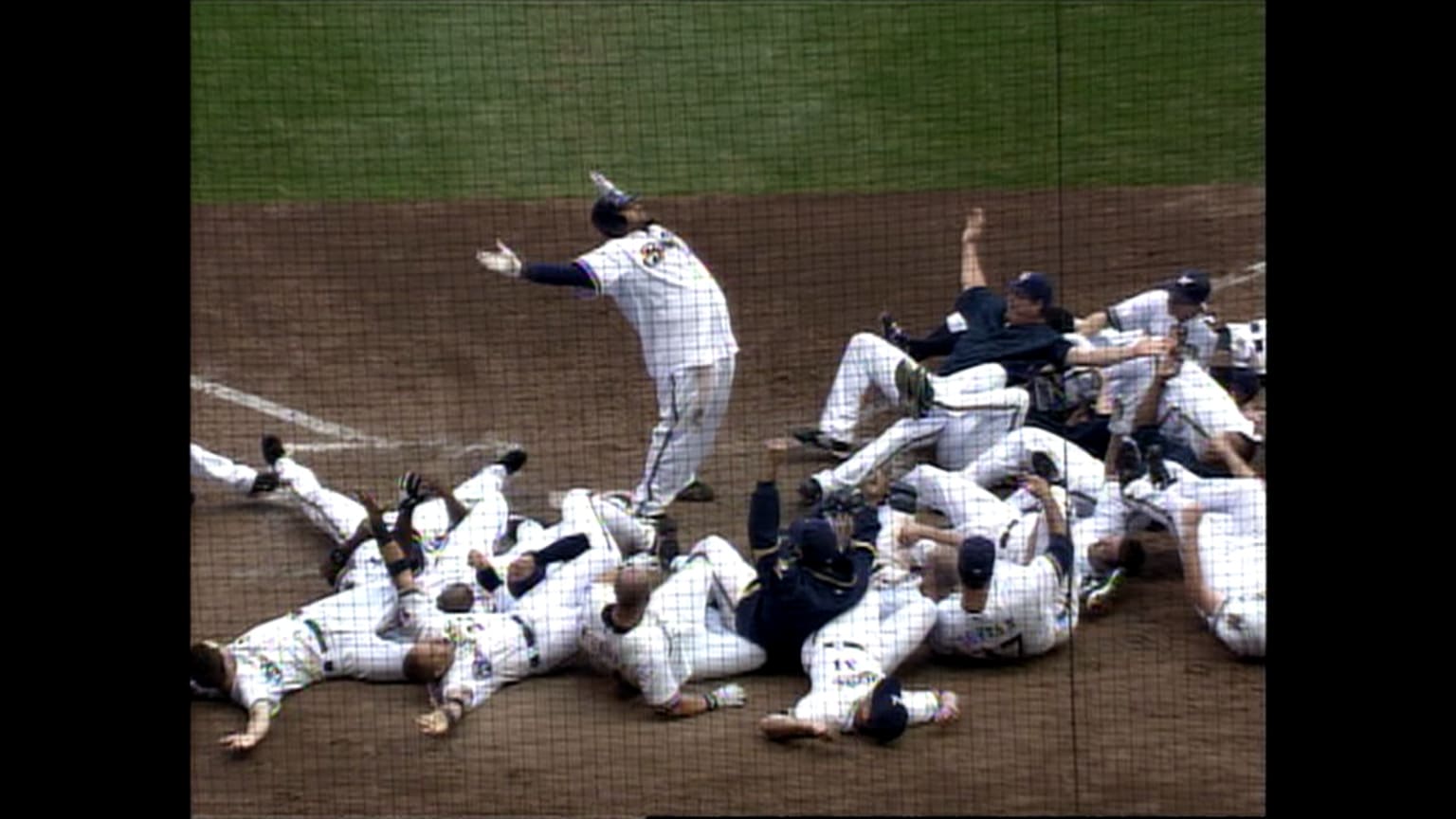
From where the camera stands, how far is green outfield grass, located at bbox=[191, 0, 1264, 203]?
9141mm

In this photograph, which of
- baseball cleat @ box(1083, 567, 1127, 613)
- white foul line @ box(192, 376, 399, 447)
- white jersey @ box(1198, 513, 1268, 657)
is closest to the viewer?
white jersey @ box(1198, 513, 1268, 657)

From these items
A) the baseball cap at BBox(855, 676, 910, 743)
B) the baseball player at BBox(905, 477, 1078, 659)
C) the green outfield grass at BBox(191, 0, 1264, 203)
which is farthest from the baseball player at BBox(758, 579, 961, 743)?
the green outfield grass at BBox(191, 0, 1264, 203)

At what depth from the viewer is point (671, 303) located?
6.43m

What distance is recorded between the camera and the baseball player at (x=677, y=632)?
4.93 metres

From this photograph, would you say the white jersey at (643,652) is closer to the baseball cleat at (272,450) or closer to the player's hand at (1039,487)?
the player's hand at (1039,487)

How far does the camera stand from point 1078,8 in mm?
10234

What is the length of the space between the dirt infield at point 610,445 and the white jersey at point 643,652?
112 mm

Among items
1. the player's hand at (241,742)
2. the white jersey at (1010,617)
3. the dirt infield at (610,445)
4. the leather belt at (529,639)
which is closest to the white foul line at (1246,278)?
the dirt infield at (610,445)

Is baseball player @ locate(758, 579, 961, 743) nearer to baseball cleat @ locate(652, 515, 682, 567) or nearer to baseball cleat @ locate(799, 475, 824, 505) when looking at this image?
baseball cleat @ locate(652, 515, 682, 567)

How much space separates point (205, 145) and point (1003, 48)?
13.6 feet

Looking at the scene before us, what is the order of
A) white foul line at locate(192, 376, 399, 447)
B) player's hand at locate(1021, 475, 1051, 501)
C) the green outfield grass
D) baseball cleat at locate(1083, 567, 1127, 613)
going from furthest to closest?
the green outfield grass
white foul line at locate(192, 376, 399, 447)
baseball cleat at locate(1083, 567, 1127, 613)
player's hand at locate(1021, 475, 1051, 501)

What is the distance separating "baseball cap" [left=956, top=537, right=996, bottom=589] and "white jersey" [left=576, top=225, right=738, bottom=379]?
1618 millimetres

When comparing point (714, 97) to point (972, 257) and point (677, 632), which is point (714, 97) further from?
point (677, 632)

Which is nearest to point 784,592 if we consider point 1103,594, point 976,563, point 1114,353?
point 976,563
